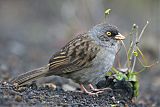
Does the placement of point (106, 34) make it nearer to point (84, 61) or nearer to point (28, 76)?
point (84, 61)

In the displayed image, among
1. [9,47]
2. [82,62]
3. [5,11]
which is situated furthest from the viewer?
[5,11]

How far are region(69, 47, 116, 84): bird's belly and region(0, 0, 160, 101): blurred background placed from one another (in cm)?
213

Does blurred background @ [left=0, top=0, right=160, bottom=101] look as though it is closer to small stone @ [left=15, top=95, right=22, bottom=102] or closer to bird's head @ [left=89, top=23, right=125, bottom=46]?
bird's head @ [left=89, top=23, right=125, bottom=46]

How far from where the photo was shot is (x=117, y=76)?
7902 mm

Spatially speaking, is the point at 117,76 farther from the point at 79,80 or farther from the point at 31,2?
the point at 31,2

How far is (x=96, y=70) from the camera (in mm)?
7625

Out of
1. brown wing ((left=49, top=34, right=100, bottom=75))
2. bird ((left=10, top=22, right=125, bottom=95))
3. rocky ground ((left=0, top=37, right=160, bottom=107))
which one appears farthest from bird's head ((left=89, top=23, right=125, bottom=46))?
rocky ground ((left=0, top=37, right=160, bottom=107))

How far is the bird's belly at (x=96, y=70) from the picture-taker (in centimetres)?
762

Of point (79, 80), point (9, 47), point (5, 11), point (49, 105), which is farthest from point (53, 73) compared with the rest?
point (5, 11)

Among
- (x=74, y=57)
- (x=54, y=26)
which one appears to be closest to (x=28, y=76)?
(x=74, y=57)

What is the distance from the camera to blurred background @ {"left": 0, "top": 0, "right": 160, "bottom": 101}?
12.2 metres

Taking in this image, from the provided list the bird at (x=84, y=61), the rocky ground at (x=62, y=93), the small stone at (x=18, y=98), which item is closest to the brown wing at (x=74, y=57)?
the bird at (x=84, y=61)

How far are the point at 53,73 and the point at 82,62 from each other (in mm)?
478

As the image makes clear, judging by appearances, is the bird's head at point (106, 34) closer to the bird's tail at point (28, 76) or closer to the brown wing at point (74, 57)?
the brown wing at point (74, 57)
